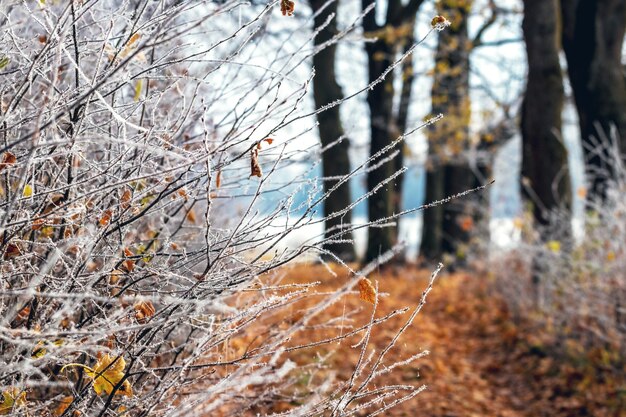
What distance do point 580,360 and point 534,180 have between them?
2.53 meters

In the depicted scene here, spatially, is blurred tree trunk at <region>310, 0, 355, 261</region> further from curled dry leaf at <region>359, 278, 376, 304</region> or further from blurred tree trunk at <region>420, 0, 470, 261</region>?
curled dry leaf at <region>359, 278, 376, 304</region>

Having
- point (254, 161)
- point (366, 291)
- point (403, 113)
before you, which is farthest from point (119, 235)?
point (403, 113)

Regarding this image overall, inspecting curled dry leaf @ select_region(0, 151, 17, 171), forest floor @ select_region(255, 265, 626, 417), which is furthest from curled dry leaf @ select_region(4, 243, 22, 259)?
forest floor @ select_region(255, 265, 626, 417)

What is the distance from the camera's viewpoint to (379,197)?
1073 cm

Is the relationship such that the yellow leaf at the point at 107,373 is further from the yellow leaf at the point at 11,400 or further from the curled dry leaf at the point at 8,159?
the curled dry leaf at the point at 8,159

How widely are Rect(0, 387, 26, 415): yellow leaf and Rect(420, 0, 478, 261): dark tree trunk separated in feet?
34.7

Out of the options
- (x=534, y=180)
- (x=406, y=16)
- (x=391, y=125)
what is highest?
(x=406, y=16)

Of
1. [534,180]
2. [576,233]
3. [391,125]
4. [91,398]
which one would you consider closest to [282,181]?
[91,398]

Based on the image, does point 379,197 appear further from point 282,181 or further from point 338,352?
point 282,181

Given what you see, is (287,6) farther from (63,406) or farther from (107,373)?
(63,406)

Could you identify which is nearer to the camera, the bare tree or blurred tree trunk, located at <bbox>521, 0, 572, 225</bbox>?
the bare tree

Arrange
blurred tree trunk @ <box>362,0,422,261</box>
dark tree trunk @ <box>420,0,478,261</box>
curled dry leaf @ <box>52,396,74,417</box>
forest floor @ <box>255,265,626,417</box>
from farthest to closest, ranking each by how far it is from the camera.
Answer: dark tree trunk @ <box>420,0,478,261</box>
blurred tree trunk @ <box>362,0,422,261</box>
forest floor @ <box>255,265,626,417</box>
curled dry leaf @ <box>52,396,74,417</box>

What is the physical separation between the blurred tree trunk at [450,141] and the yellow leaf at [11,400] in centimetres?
1063

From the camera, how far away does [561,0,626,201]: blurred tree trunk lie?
771 cm
